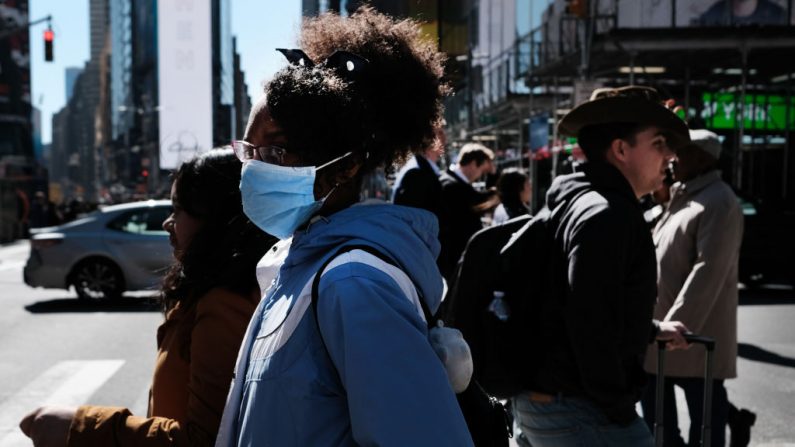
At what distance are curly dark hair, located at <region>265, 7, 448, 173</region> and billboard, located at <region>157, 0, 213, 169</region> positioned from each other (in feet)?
378

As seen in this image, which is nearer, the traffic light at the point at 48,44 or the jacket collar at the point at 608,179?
the jacket collar at the point at 608,179

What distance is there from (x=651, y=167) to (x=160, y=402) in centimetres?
178

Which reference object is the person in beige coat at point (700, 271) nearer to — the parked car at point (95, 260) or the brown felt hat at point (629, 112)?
the brown felt hat at point (629, 112)

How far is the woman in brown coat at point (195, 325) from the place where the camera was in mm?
2160

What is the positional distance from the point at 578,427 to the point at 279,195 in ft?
4.89

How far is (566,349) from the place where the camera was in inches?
113

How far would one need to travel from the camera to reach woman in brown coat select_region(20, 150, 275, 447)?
7.09ft

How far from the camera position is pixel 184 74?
124625 mm

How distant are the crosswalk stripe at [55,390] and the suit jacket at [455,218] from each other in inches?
119

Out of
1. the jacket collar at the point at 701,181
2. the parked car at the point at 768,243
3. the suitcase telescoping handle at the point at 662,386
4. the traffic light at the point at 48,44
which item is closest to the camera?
the suitcase telescoping handle at the point at 662,386

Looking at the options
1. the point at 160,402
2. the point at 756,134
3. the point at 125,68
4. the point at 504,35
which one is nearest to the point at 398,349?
the point at 160,402

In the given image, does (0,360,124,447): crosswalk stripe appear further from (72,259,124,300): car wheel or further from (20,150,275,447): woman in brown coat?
(72,259,124,300): car wheel

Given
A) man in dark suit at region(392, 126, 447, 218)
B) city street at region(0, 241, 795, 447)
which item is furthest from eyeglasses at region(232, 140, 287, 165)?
city street at region(0, 241, 795, 447)

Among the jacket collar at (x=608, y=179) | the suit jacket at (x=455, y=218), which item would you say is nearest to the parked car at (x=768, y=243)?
the suit jacket at (x=455, y=218)
